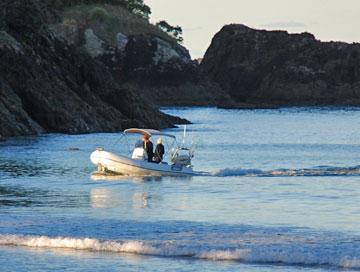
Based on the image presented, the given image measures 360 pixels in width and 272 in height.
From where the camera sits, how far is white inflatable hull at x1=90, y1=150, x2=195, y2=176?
44.5 metres

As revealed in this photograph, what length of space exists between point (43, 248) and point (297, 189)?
17.9 metres

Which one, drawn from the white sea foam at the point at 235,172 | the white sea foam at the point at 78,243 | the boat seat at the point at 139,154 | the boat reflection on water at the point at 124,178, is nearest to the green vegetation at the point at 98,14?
the white sea foam at the point at 235,172

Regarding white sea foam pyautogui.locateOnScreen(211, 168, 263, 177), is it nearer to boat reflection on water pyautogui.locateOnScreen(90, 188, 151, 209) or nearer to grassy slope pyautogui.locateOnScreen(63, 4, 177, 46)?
boat reflection on water pyautogui.locateOnScreen(90, 188, 151, 209)

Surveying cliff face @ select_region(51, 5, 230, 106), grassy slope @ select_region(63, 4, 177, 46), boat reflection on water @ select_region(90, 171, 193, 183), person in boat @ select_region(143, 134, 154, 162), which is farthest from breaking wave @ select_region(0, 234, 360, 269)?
grassy slope @ select_region(63, 4, 177, 46)

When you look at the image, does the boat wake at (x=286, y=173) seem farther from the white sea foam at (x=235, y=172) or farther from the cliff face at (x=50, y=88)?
the cliff face at (x=50, y=88)

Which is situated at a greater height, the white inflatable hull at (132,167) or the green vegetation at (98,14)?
the green vegetation at (98,14)

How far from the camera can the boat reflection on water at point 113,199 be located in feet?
111

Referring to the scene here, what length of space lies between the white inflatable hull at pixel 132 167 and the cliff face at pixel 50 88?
2653 centimetres

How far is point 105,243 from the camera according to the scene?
2408 centimetres

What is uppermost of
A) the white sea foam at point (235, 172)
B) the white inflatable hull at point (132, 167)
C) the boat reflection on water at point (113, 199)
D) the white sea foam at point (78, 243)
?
the white inflatable hull at point (132, 167)

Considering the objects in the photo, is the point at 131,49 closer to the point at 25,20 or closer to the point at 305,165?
the point at 25,20

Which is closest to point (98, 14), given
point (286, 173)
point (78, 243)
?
point (286, 173)

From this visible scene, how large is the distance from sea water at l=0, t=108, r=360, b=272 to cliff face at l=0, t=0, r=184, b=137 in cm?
1959

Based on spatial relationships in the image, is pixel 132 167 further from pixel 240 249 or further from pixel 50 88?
pixel 50 88
